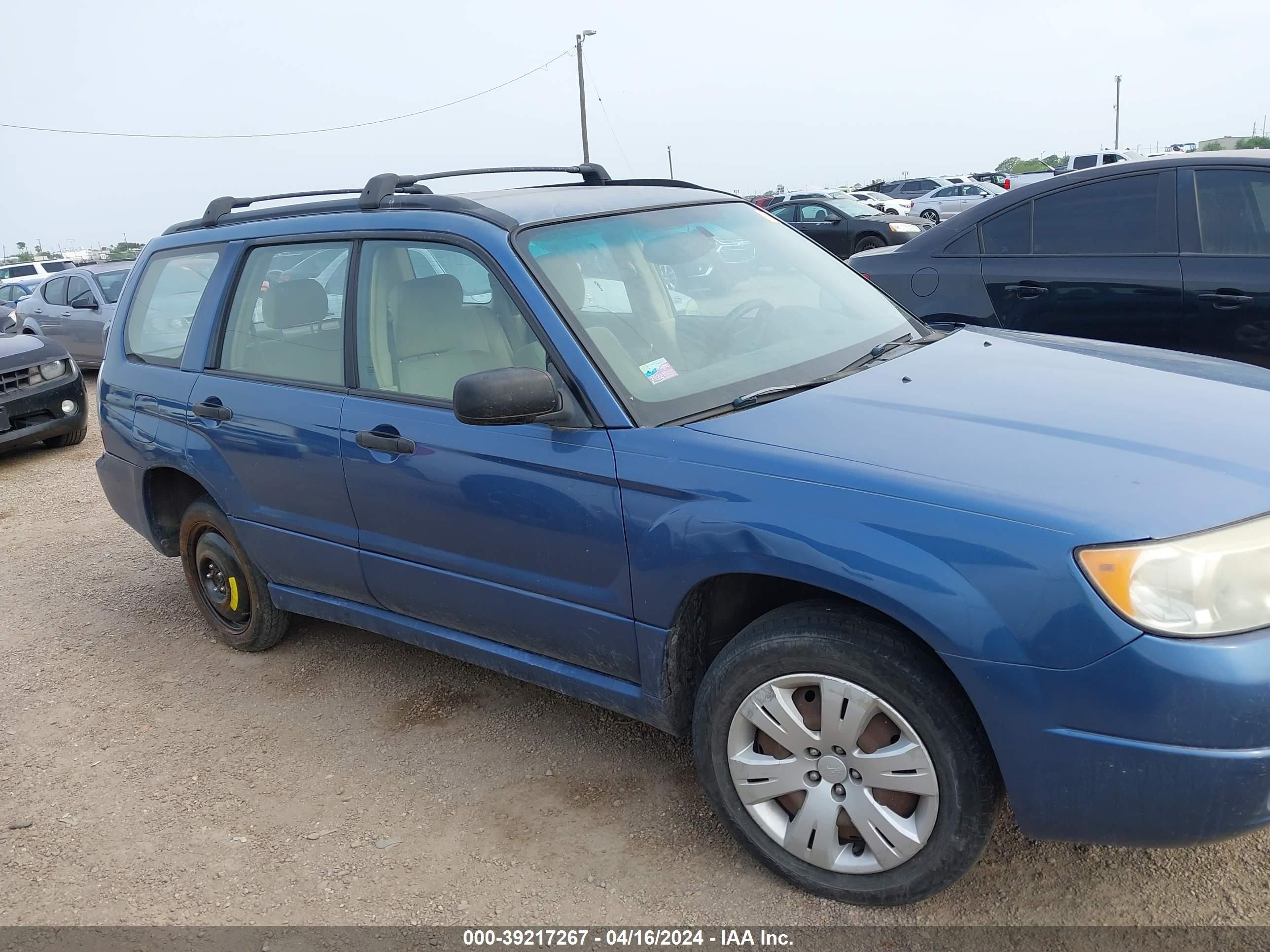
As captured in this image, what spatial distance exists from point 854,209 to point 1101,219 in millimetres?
15575

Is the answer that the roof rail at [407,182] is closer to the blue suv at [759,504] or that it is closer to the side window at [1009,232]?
the blue suv at [759,504]

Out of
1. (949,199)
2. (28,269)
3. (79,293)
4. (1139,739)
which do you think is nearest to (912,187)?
(949,199)

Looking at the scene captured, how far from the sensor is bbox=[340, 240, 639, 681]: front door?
2836 mm

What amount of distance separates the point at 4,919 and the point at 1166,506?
3.16 meters

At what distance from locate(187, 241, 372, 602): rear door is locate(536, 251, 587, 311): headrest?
852 millimetres

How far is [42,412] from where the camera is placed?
8828 mm

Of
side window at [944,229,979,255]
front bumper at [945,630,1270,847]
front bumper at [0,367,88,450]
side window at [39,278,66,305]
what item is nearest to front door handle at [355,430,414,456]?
front bumper at [945,630,1270,847]

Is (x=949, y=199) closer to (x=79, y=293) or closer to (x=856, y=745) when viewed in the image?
(x=79, y=293)

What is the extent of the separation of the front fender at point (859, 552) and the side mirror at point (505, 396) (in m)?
0.23

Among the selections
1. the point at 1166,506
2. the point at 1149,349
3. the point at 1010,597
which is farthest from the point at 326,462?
the point at 1149,349

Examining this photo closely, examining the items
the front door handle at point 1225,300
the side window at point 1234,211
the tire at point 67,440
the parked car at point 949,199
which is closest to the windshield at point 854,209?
the parked car at point 949,199

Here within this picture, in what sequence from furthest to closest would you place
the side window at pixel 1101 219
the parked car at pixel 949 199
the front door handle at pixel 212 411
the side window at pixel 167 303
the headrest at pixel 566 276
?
the parked car at pixel 949 199 < the side window at pixel 1101 219 < the side window at pixel 167 303 < the front door handle at pixel 212 411 < the headrest at pixel 566 276

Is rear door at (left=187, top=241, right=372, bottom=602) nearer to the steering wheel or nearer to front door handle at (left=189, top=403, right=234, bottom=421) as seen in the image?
front door handle at (left=189, top=403, right=234, bottom=421)

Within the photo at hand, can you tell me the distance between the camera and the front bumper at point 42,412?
335 inches
